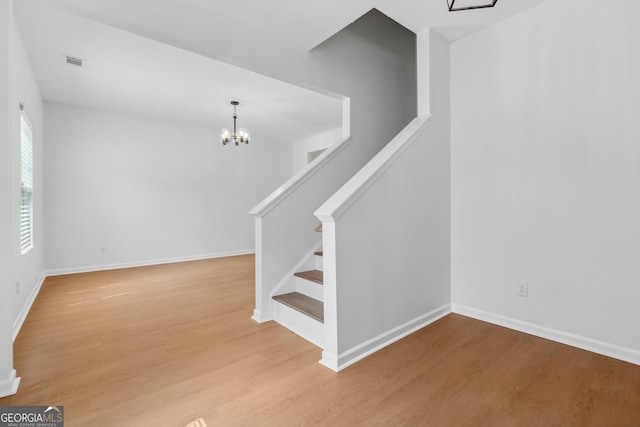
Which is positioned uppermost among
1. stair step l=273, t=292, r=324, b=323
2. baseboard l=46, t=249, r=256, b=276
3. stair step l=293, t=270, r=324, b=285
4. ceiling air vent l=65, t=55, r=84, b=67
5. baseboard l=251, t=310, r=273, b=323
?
ceiling air vent l=65, t=55, r=84, b=67

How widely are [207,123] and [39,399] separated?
4.88 metres

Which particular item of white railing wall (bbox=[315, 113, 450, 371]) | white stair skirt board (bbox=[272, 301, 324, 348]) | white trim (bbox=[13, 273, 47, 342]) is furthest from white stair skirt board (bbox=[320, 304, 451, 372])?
white trim (bbox=[13, 273, 47, 342])

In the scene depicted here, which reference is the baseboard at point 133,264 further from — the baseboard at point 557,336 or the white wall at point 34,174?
the baseboard at point 557,336

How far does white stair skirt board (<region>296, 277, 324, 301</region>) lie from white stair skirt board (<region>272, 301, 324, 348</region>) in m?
0.26

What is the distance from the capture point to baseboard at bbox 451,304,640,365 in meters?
1.97

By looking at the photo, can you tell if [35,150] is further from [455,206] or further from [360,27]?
[455,206]

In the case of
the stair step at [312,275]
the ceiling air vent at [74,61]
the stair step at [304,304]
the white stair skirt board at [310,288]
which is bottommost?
the stair step at [304,304]

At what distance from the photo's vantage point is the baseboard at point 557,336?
1.97 meters

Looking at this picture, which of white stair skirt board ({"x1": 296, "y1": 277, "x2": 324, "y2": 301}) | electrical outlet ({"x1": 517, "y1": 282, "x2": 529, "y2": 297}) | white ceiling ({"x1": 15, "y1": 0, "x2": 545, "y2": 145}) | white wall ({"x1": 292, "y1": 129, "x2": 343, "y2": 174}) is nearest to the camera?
white ceiling ({"x1": 15, "y1": 0, "x2": 545, "y2": 145})

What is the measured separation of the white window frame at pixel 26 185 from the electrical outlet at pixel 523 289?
464 cm

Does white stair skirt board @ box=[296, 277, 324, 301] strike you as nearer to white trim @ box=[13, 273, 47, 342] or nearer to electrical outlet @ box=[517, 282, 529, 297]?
electrical outlet @ box=[517, 282, 529, 297]

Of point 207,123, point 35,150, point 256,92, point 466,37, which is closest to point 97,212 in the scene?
point 35,150

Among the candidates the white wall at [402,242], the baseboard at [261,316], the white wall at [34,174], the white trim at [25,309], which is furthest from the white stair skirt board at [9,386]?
the white wall at [402,242]

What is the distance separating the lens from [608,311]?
2.04 m
